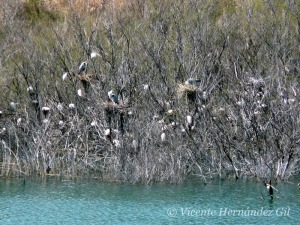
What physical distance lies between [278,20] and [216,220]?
26.5 feet

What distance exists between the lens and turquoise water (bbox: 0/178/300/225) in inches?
480

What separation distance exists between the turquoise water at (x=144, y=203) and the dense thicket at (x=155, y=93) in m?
0.41

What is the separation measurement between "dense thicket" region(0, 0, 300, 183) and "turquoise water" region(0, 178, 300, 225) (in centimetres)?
41

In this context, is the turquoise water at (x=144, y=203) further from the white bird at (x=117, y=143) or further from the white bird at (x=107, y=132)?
the white bird at (x=107, y=132)

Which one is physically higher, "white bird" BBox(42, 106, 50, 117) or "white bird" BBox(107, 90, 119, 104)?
"white bird" BBox(107, 90, 119, 104)

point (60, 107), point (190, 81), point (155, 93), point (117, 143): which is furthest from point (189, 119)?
point (60, 107)

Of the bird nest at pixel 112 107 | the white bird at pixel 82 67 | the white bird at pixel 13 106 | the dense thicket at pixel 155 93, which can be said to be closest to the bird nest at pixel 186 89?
the dense thicket at pixel 155 93

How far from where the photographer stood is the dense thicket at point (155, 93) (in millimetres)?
14594

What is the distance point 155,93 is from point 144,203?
14.0 feet

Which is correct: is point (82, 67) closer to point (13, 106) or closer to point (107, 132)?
point (107, 132)

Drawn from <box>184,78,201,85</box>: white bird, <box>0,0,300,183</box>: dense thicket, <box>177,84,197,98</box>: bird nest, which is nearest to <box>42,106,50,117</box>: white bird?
<box>0,0,300,183</box>: dense thicket

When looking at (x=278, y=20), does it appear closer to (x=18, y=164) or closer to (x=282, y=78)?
(x=282, y=78)

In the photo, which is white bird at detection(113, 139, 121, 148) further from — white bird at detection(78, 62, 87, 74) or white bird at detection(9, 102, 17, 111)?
white bird at detection(9, 102, 17, 111)

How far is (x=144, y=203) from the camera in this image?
42.6 feet
